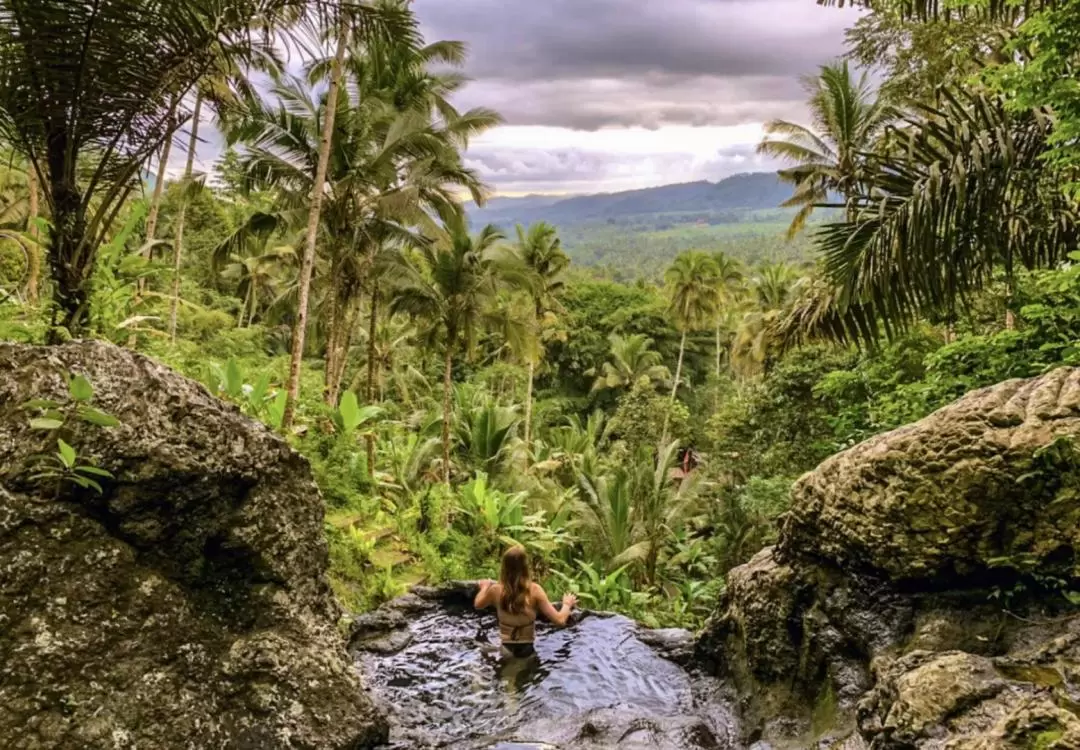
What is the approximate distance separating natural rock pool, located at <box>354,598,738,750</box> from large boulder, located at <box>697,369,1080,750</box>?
2.36ft

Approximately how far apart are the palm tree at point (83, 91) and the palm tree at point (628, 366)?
33.0 meters

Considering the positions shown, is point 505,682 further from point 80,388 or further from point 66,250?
point 66,250

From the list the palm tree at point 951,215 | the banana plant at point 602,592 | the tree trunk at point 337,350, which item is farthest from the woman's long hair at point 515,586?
the tree trunk at point 337,350

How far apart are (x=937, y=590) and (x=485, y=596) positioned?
4.18 m

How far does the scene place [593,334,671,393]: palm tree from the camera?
1470 inches

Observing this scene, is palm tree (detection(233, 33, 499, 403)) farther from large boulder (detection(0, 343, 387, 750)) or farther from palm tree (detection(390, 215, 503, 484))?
large boulder (detection(0, 343, 387, 750))

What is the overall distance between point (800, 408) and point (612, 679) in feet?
39.2

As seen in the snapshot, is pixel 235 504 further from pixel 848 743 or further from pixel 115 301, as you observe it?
pixel 848 743

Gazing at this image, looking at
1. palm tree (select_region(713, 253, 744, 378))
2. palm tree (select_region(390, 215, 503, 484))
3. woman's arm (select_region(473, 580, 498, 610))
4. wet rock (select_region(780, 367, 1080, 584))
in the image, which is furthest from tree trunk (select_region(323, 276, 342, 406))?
palm tree (select_region(713, 253, 744, 378))

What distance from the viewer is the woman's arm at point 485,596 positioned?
267 inches

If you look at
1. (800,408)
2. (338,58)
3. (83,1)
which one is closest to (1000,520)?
(83,1)

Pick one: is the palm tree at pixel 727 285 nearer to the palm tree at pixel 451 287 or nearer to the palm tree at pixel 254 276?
the palm tree at pixel 254 276

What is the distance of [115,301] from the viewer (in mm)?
4645

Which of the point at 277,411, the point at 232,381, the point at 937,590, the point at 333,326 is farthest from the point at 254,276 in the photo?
the point at 937,590
